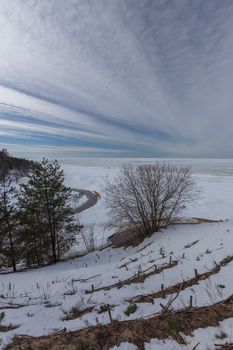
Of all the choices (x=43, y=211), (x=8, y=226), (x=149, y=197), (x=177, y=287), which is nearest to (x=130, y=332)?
(x=177, y=287)

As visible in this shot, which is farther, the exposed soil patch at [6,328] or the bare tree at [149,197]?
the bare tree at [149,197]

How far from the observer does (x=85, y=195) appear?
150 feet

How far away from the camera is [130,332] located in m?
2.79

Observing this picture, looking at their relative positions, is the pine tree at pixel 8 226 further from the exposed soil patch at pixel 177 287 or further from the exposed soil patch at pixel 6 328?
the exposed soil patch at pixel 177 287

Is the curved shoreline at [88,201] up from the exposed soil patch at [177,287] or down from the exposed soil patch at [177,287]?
down

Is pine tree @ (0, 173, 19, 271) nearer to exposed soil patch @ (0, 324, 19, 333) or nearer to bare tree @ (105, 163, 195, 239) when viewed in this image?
bare tree @ (105, 163, 195, 239)

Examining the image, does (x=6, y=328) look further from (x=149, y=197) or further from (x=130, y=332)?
(x=149, y=197)

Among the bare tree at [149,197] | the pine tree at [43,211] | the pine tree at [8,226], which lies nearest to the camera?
the pine tree at [8,226]

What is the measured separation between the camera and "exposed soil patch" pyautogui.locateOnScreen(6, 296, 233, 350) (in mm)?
2646

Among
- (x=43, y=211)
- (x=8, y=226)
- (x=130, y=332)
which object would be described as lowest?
(x=8, y=226)

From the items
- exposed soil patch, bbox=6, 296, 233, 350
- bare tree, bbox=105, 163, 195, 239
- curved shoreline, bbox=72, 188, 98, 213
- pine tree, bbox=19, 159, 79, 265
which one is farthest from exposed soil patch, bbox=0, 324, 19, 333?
curved shoreline, bbox=72, 188, 98, 213

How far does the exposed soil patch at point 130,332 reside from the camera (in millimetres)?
2646

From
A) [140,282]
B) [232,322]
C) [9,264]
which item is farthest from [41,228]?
[232,322]

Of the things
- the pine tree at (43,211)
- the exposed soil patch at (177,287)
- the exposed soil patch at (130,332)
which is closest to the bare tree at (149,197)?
the pine tree at (43,211)
